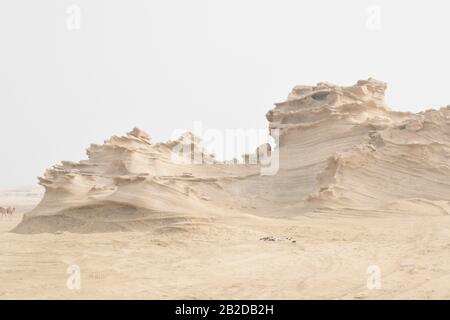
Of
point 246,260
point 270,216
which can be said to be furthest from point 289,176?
point 246,260

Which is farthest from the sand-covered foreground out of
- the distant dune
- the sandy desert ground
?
the distant dune

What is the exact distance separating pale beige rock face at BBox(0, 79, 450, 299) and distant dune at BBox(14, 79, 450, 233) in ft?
0.11

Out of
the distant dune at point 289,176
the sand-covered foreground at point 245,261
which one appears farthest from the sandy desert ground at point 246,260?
the distant dune at point 289,176

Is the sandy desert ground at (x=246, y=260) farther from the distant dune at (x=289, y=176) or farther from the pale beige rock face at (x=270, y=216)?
the distant dune at (x=289, y=176)

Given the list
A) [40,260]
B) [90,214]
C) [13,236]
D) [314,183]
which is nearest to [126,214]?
[90,214]

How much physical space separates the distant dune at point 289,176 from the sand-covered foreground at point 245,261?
2.80ft

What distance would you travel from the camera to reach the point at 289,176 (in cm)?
1474

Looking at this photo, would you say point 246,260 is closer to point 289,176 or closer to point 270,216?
point 270,216

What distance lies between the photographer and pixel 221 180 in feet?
48.0

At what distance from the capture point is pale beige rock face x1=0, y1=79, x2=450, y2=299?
6.91 m

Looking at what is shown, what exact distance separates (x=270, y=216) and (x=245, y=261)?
4826 mm

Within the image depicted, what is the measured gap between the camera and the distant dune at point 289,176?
41.6ft
